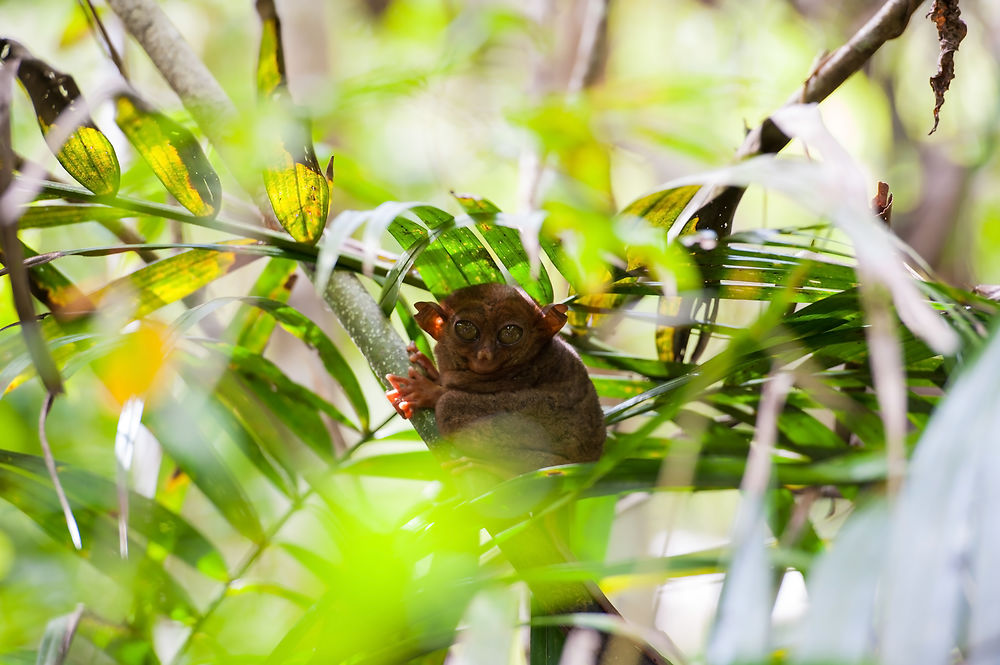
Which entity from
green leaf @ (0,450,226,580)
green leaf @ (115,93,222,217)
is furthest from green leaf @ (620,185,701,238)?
green leaf @ (0,450,226,580)

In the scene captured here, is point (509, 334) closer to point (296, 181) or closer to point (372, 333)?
point (372, 333)

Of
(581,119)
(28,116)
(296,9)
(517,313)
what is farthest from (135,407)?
(296,9)

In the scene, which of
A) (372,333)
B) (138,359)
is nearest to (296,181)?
(372,333)

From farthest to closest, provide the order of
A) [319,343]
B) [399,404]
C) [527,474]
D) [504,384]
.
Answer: [504,384] < [319,343] < [399,404] < [527,474]

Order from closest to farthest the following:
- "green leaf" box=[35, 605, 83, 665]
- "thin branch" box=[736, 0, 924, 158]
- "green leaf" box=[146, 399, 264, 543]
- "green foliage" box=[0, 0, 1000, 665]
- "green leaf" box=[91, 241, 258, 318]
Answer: "green foliage" box=[0, 0, 1000, 665], "green leaf" box=[35, 605, 83, 665], "thin branch" box=[736, 0, 924, 158], "green leaf" box=[91, 241, 258, 318], "green leaf" box=[146, 399, 264, 543]

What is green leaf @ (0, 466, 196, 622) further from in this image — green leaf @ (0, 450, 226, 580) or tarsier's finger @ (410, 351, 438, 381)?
tarsier's finger @ (410, 351, 438, 381)

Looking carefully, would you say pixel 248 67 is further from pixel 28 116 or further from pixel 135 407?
pixel 135 407

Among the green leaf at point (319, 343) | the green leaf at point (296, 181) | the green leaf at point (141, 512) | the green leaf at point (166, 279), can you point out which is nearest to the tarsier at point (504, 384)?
the green leaf at point (319, 343)
